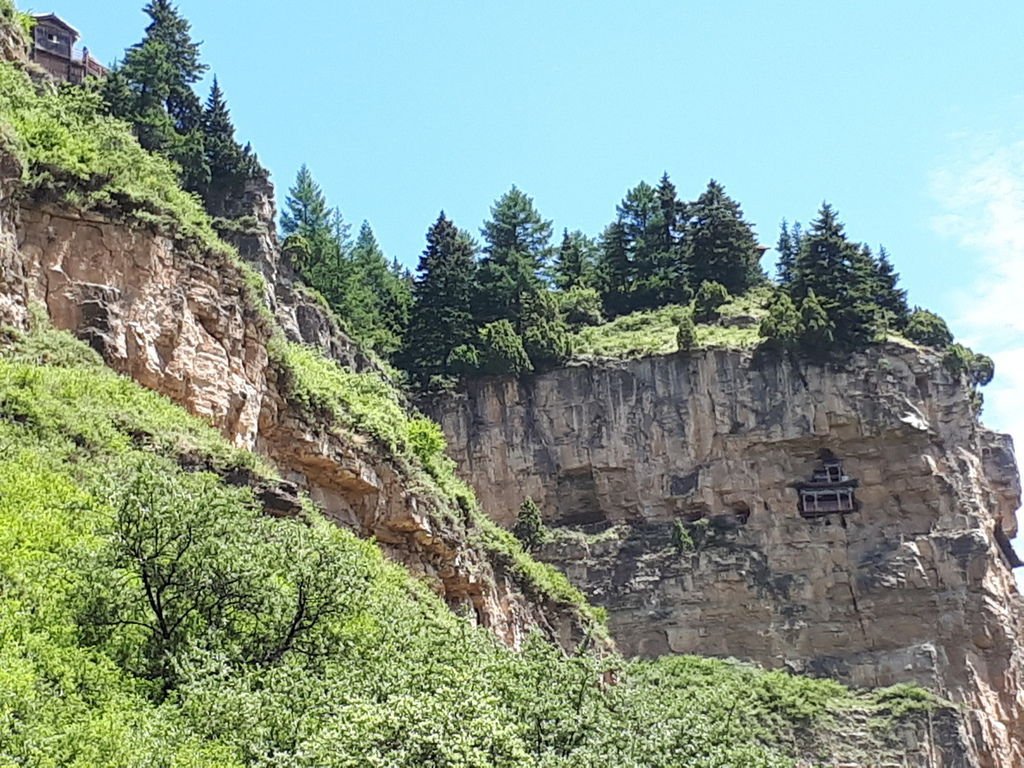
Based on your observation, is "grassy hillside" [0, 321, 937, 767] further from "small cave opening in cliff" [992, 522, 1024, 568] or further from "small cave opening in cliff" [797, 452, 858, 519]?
"small cave opening in cliff" [992, 522, 1024, 568]

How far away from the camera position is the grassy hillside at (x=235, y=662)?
14422mm

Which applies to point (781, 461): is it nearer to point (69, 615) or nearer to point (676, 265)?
point (676, 265)

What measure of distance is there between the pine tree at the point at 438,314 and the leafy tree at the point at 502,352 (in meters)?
1.28

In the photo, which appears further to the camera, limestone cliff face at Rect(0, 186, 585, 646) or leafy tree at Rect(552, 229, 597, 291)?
leafy tree at Rect(552, 229, 597, 291)

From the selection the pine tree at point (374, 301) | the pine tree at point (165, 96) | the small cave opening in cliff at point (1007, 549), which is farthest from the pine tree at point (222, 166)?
the small cave opening in cliff at point (1007, 549)

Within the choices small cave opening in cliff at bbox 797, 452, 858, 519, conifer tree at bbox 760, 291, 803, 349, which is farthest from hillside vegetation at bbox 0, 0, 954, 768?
conifer tree at bbox 760, 291, 803, 349

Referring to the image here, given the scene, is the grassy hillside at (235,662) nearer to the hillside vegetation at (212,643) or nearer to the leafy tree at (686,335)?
the hillside vegetation at (212,643)

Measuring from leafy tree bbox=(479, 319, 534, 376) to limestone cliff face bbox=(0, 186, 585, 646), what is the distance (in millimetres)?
20511

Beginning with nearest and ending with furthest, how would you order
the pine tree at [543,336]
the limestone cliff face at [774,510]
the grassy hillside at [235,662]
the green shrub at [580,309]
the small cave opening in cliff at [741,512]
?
the grassy hillside at [235,662], the limestone cliff face at [774,510], the small cave opening in cliff at [741,512], the pine tree at [543,336], the green shrub at [580,309]

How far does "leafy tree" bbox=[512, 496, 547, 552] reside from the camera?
5362 centimetres

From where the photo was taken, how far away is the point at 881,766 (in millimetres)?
43750

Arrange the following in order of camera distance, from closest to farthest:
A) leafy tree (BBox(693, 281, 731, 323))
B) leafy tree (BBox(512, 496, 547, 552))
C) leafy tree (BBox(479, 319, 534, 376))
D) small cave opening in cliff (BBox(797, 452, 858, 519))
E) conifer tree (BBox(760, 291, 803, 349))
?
small cave opening in cliff (BBox(797, 452, 858, 519)) → leafy tree (BBox(512, 496, 547, 552)) → conifer tree (BBox(760, 291, 803, 349)) → leafy tree (BBox(479, 319, 534, 376)) → leafy tree (BBox(693, 281, 731, 323))

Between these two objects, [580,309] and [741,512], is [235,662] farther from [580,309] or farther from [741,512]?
[580,309]

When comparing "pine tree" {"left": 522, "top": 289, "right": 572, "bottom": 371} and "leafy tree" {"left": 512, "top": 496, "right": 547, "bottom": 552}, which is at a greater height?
"pine tree" {"left": 522, "top": 289, "right": 572, "bottom": 371}
